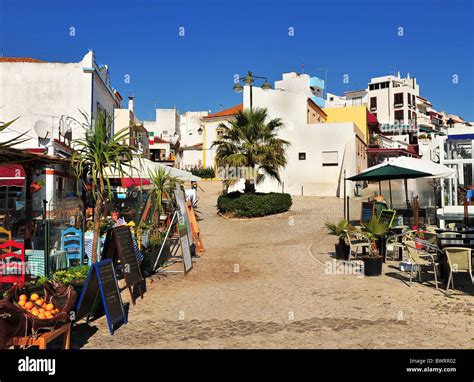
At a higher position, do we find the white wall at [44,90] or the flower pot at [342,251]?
the white wall at [44,90]

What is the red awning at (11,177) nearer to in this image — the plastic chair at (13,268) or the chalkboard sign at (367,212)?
the plastic chair at (13,268)

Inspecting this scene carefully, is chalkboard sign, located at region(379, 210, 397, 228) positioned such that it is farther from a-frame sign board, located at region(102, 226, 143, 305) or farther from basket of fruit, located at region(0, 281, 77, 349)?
basket of fruit, located at region(0, 281, 77, 349)

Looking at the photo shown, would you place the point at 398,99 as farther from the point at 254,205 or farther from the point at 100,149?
the point at 100,149

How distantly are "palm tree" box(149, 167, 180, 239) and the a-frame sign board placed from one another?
467cm

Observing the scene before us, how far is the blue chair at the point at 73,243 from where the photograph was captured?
29.4 feet

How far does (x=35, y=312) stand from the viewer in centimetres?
504

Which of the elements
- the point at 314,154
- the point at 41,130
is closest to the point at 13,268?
the point at 41,130

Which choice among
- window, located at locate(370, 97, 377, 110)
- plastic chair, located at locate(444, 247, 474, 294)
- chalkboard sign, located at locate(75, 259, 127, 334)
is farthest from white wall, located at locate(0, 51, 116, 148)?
window, located at locate(370, 97, 377, 110)

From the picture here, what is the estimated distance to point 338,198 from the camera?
100ft

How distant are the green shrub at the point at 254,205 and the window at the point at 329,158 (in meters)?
10.5

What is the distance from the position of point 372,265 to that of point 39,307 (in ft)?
22.1

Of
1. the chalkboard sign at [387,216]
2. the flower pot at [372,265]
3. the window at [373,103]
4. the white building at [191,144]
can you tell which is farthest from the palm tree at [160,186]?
the window at [373,103]
